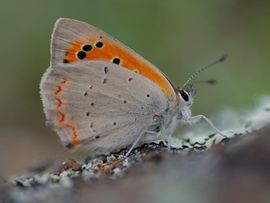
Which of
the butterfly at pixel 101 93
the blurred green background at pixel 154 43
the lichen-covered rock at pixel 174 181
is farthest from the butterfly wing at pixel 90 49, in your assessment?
the blurred green background at pixel 154 43

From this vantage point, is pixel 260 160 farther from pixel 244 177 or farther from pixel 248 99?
pixel 248 99

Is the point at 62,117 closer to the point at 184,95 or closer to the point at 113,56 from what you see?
the point at 113,56

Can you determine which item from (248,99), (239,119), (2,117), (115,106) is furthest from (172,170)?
(2,117)

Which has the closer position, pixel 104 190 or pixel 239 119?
pixel 104 190

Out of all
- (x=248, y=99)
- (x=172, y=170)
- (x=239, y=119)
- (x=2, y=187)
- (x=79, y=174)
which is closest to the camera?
(x=172, y=170)

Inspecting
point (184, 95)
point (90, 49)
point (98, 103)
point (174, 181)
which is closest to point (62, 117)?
point (98, 103)
